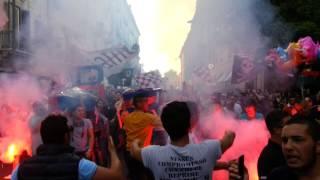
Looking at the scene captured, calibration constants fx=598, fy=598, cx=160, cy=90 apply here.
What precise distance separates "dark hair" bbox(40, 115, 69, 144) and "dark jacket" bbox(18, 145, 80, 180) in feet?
0.14

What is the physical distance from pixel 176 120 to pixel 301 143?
0.96 m

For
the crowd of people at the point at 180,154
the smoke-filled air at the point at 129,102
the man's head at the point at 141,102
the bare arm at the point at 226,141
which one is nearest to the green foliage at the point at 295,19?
the smoke-filled air at the point at 129,102

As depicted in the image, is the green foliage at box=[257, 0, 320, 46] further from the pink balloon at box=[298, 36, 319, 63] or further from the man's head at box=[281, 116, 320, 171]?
the man's head at box=[281, 116, 320, 171]

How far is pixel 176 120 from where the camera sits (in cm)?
356

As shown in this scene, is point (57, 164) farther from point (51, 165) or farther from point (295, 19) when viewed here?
point (295, 19)

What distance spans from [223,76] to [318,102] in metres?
16.3

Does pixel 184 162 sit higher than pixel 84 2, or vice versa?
pixel 84 2

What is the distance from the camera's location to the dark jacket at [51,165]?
343 centimetres

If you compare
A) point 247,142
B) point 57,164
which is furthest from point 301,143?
point 247,142

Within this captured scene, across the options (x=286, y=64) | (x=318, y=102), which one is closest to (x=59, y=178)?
(x=286, y=64)

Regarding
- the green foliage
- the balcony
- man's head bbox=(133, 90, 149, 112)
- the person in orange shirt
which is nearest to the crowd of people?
the person in orange shirt

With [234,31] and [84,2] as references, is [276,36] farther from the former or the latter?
[84,2]

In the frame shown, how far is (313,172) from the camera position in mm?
2691

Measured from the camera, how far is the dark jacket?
3434mm
